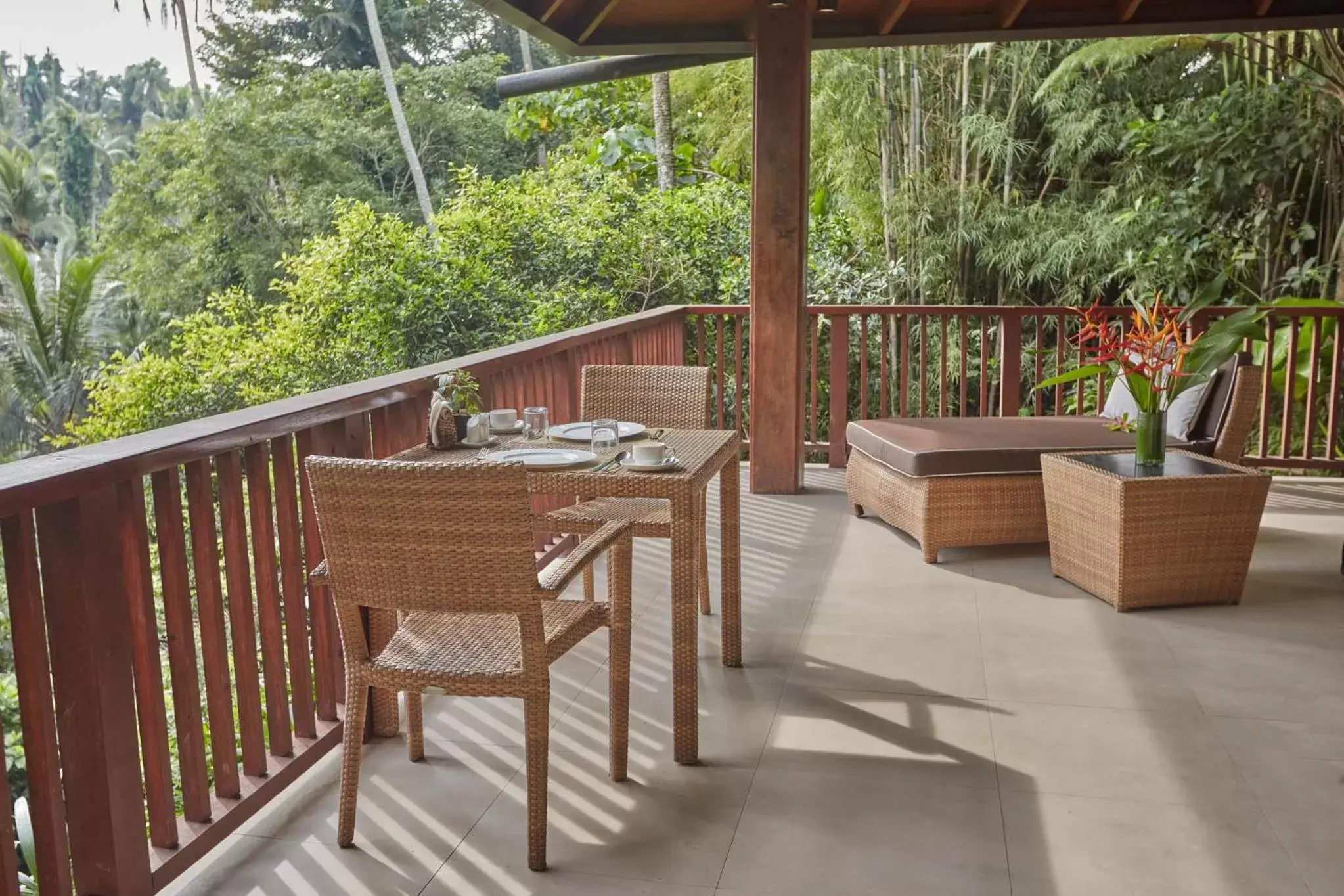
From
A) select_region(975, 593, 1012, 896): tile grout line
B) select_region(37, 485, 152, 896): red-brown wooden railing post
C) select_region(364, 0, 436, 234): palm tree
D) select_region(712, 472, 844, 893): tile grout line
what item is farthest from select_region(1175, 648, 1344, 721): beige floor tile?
select_region(364, 0, 436, 234): palm tree

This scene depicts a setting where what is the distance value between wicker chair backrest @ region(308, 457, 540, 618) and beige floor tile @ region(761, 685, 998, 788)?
0.98 meters

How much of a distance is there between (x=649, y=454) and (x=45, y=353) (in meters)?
19.9

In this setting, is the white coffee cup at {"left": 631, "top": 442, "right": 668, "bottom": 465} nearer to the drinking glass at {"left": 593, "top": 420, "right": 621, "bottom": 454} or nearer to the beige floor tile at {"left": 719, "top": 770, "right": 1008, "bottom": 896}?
the drinking glass at {"left": 593, "top": 420, "right": 621, "bottom": 454}

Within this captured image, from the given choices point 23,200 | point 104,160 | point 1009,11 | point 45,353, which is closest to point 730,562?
point 1009,11

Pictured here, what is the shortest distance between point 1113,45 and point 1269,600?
4.90 m

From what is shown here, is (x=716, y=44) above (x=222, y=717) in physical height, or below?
above

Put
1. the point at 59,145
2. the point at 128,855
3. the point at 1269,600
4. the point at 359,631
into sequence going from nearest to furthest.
Result: the point at 128,855 → the point at 359,631 → the point at 1269,600 → the point at 59,145

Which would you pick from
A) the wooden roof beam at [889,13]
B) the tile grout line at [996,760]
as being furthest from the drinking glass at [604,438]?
the wooden roof beam at [889,13]

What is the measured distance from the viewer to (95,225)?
25.6 meters

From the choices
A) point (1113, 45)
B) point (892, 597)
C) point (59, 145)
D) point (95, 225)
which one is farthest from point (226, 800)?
point (59, 145)

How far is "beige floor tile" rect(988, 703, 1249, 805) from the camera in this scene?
8.80 feet

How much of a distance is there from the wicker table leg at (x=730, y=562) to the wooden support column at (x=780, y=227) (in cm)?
233

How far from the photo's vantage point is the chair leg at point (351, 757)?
93.2 inches

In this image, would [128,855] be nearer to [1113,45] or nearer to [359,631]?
[359,631]
